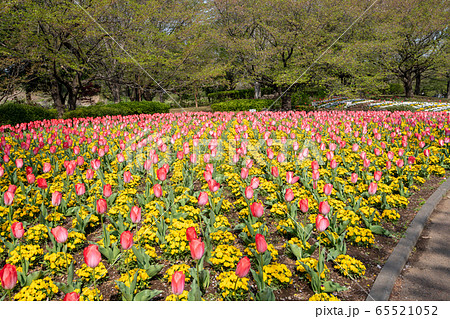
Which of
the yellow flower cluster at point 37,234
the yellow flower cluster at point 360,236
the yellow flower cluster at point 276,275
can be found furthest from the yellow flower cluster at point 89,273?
the yellow flower cluster at point 360,236

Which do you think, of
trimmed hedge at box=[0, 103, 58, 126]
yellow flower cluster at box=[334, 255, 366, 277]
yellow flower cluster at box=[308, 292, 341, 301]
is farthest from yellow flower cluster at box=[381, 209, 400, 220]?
trimmed hedge at box=[0, 103, 58, 126]

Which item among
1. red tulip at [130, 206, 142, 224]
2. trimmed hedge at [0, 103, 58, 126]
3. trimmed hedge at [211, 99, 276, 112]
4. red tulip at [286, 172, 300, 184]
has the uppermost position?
trimmed hedge at [211, 99, 276, 112]

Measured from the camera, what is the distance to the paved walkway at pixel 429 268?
2.64 metres

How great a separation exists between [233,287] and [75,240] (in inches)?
72.3

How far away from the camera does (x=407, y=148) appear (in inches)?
244

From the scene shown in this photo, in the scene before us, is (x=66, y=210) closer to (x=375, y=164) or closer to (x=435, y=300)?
(x=435, y=300)

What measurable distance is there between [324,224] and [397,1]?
93.7ft

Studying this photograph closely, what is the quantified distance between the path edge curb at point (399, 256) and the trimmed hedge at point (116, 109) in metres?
12.7

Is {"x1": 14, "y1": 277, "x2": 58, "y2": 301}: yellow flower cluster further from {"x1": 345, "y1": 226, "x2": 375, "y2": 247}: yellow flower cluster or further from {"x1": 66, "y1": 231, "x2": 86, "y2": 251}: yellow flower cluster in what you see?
{"x1": 345, "y1": 226, "x2": 375, "y2": 247}: yellow flower cluster

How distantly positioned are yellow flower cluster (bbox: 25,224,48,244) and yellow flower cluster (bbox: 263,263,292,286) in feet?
8.14

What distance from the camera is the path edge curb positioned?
2.55m

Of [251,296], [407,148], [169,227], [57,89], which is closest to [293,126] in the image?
[407,148]

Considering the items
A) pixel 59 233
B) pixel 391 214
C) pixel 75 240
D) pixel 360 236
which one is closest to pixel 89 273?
pixel 59 233

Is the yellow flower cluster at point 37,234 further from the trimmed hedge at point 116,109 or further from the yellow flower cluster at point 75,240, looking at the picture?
the trimmed hedge at point 116,109
